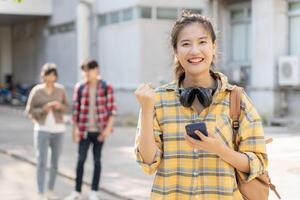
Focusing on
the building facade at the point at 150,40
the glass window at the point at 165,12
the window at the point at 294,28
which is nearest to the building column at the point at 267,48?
the building facade at the point at 150,40

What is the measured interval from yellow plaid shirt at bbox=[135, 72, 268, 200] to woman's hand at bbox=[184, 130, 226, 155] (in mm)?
86

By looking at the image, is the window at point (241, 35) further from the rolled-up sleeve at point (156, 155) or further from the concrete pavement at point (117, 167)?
the rolled-up sleeve at point (156, 155)

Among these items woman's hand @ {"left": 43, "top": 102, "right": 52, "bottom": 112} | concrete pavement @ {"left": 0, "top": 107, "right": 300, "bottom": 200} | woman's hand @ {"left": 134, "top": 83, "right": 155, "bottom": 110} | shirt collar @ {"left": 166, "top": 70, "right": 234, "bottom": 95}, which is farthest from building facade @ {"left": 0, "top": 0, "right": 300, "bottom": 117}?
woman's hand @ {"left": 134, "top": 83, "right": 155, "bottom": 110}

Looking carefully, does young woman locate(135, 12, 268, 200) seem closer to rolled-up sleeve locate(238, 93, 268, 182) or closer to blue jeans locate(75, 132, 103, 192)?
rolled-up sleeve locate(238, 93, 268, 182)

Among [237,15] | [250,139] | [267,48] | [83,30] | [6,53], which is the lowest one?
[250,139]

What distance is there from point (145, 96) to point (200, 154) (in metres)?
0.37

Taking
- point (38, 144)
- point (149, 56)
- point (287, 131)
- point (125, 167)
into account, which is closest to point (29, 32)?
point (149, 56)

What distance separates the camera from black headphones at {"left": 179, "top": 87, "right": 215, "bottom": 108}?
2787 mm

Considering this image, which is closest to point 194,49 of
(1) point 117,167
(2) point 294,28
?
(1) point 117,167

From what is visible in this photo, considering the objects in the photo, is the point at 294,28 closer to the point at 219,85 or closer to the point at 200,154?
the point at 219,85

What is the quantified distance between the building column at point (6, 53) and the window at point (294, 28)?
66.7 ft

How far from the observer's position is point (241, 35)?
18.6 meters

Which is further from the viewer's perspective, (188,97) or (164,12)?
(164,12)

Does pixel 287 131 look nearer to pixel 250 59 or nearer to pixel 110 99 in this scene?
pixel 250 59
